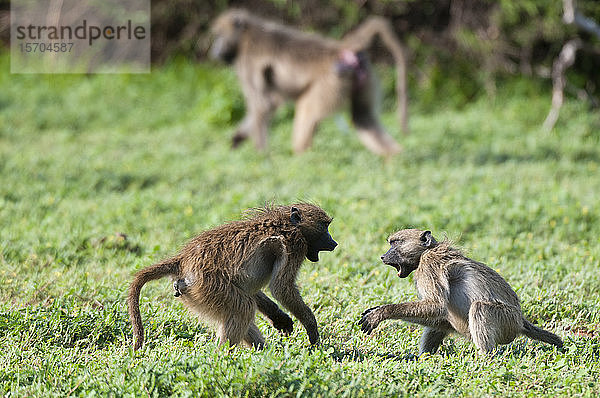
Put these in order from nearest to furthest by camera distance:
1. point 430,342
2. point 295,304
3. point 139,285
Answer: point 139,285 → point 295,304 → point 430,342

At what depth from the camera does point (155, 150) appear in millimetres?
10836

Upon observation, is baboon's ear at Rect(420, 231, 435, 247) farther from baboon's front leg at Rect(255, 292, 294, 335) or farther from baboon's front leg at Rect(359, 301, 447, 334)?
baboon's front leg at Rect(255, 292, 294, 335)

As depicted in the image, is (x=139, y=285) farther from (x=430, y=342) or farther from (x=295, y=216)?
(x=430, y=342)

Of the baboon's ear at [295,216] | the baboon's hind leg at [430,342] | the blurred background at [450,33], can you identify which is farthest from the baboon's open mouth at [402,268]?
the blurred background at [450,33]

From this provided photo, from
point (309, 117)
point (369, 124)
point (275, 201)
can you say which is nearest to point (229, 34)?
point (309, 117)

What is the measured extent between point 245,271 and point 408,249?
3.10 ft

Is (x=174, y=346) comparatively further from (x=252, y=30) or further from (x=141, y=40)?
(x=141, y=40)

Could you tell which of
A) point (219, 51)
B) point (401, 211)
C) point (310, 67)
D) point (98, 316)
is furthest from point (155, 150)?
point (98, 316)

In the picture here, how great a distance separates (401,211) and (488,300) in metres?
3.05

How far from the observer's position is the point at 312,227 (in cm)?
454

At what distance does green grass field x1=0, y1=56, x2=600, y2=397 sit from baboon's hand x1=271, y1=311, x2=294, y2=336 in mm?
55

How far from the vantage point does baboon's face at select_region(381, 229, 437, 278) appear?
178 inches

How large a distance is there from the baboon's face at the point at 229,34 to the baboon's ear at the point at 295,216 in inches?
267

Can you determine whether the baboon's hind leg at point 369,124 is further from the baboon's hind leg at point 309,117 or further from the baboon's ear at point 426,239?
the baboon's ear at point 426,239
